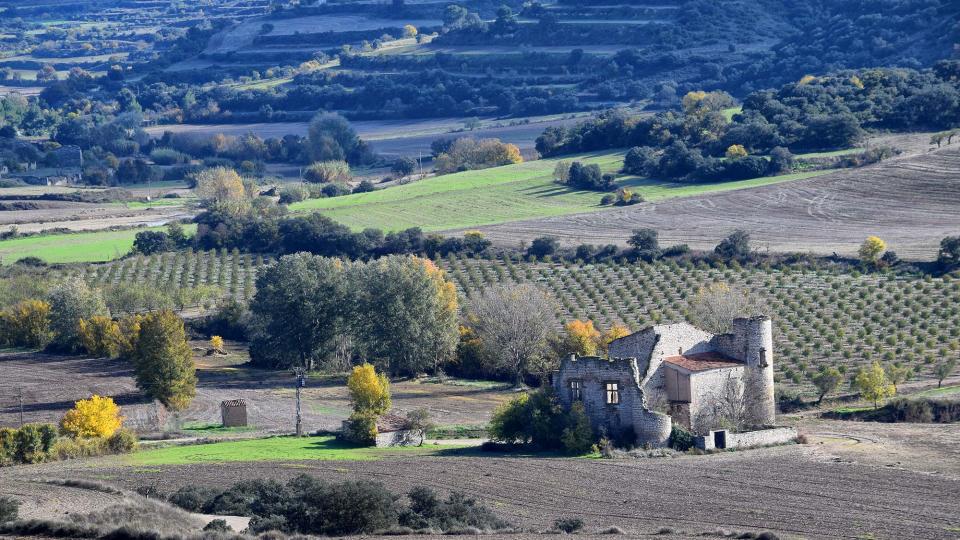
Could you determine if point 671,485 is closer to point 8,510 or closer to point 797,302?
point 8,510

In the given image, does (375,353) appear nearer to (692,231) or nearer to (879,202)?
(692,231)

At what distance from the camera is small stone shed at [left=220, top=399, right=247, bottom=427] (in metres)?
66.8

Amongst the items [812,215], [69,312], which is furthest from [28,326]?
[812,215]

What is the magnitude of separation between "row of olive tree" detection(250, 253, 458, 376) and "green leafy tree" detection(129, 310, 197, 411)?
31.4 ft

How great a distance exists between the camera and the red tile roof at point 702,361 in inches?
2273

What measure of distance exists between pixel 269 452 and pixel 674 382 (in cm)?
1326

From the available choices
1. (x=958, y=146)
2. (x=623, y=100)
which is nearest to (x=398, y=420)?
(x=958, y=146)

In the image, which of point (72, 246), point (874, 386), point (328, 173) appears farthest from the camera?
point (328, 173)

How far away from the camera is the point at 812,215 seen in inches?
4350

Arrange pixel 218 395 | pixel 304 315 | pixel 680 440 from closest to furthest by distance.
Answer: pixel 680 440
pixel 218 395
pixel 304 315

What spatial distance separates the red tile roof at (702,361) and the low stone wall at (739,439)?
2217mm

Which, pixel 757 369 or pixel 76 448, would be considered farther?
pixel 76 448

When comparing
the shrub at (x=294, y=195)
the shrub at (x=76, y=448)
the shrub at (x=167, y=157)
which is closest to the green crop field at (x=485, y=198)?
the shrub at (x=294, y=195)

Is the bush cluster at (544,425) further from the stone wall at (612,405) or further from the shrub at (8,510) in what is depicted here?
the shrub at (8,510)
